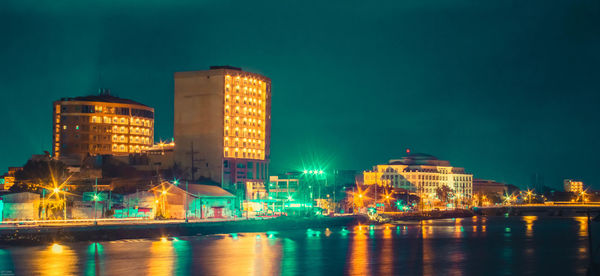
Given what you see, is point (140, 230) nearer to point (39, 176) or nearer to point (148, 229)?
point (148, 229)

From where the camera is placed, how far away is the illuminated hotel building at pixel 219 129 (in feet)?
520

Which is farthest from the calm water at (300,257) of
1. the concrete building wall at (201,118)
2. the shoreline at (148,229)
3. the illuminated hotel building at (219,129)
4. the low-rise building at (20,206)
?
the concrete building wall at (201,118)

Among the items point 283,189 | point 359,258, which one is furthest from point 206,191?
point 359,258

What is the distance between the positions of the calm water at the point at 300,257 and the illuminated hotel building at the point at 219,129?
6088 centimetres

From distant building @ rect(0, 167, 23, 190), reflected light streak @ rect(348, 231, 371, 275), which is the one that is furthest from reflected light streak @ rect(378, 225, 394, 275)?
distant building @ rect(0, 167, 23, 190)

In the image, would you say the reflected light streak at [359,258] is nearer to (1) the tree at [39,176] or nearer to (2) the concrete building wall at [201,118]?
(2) the concrete building wall at [201,118]

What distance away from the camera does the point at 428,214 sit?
195000mm

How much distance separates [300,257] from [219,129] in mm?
88448

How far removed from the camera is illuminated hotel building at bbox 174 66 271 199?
158 meters

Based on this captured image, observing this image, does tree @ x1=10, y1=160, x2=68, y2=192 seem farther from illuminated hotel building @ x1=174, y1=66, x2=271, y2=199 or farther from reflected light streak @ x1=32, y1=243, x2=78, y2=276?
reflected light streak @ x1=32, y1=243, x2=78, y2=276

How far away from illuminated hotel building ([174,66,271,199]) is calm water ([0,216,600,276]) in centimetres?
6088

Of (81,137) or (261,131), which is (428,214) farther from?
(81,137)

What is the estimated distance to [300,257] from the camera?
240ft

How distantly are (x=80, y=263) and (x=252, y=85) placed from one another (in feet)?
344
